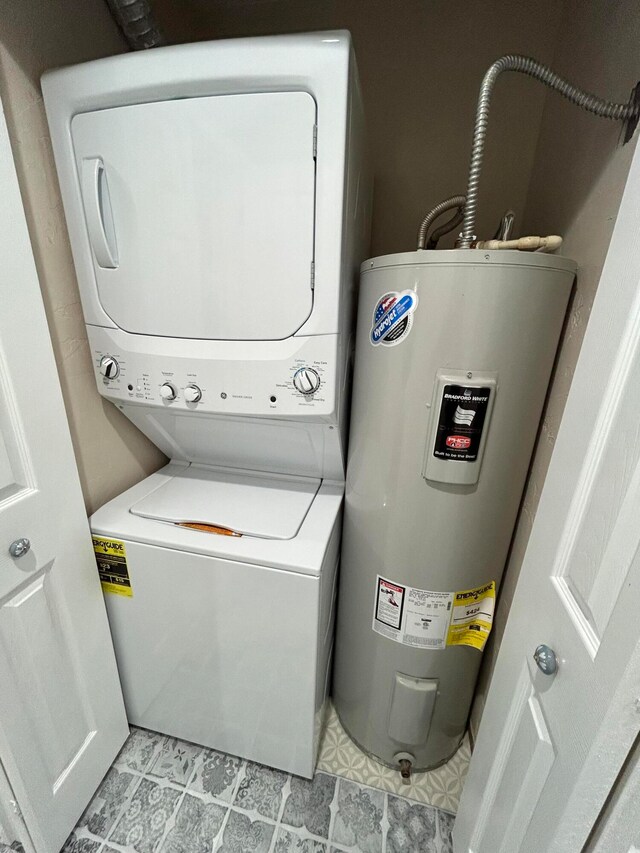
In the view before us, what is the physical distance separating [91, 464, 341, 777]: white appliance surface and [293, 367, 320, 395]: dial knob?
43 cm

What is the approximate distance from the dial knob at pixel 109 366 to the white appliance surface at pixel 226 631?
0.43 metres

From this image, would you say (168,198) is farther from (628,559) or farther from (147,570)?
(628,559)

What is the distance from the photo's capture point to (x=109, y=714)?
4.22 ft

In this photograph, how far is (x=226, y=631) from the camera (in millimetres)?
1122

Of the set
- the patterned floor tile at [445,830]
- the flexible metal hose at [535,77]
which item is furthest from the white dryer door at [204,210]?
the patterned floor tile at [445,830]

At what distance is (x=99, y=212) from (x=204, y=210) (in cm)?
27

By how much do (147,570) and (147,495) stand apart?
0.26 meters

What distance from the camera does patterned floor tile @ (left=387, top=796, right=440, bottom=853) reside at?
1165mm

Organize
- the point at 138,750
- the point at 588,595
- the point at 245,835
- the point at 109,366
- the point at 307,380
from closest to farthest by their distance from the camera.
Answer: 1. the point at 588,595
2. the point at 307,380
3. the point at 109,366
4. the point at 245,835
5. the point at 138,750

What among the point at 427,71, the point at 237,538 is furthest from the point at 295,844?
the point at 427,71

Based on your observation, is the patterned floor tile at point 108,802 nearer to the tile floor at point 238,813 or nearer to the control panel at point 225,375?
the tile floor at point 238,813

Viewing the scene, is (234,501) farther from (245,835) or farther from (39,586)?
(245,835)

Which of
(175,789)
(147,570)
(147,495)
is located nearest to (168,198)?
(147,495)

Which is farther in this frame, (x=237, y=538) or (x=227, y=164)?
(x=237, y=538)
